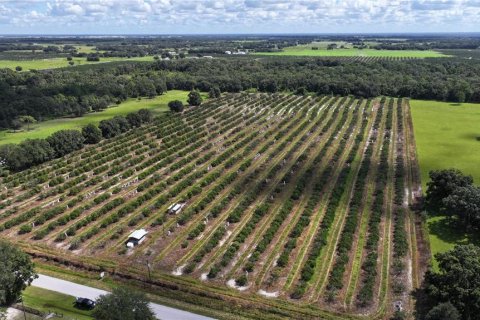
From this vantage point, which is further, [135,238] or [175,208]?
[175,208]

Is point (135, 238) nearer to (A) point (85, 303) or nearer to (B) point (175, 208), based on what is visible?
(B) point (175, 208)

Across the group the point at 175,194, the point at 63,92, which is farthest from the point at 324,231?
the point at 63,92

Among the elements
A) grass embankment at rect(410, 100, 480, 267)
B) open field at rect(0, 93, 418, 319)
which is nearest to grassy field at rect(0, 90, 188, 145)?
open field at rect(0, 93, 418, 319)

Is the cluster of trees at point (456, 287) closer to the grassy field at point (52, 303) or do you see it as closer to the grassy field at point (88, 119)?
the grassy field at point (52, 303)

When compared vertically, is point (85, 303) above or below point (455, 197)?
below

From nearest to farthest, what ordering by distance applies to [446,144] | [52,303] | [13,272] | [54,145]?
[13,272] → [52,303] → [54,145] → [446,144]

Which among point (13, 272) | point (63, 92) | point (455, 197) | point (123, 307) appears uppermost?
point (455, 197)

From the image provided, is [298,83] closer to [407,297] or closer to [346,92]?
[346,92]
